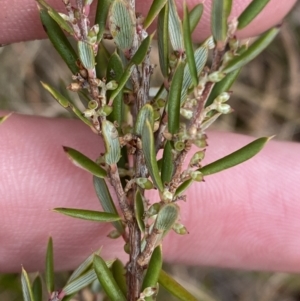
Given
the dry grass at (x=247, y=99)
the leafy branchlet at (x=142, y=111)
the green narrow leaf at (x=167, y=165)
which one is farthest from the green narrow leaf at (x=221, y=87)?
the dry grass at (x=247, y=99)

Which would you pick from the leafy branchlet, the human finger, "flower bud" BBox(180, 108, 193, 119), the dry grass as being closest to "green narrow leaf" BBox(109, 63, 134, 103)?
the leafy branchlet

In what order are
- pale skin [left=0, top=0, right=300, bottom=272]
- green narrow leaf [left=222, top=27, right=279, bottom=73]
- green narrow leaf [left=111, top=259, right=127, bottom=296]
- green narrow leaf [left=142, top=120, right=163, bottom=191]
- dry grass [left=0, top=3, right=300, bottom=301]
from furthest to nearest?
dry grass [left=0, top=3, right=300, bottom=301]
pale skin [left=0, top=0, right=300, bottom=272]
green narrow leaf [left=111, top=259, right=127, bottom=296]
green narrow leaf [left=142, top=120, right=163, bottom=191]
green narrow leaf [left=222, top=27, right=279, bottom=73]

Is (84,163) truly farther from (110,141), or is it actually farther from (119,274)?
(119,274)

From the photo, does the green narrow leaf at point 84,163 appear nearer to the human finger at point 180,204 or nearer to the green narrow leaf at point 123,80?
the green narrow leaf at point 123,80

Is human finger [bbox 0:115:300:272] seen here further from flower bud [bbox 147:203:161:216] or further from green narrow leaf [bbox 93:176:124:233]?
flower bud [bbox 147:203:161:216]

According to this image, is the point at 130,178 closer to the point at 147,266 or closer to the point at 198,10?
the point at 147,266

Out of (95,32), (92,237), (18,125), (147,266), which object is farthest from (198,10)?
(92,237)

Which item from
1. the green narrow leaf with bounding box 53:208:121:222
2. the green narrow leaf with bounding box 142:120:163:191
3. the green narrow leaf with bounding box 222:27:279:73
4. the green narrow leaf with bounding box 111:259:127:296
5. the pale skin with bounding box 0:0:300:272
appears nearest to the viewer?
the green narrow leaf with bounding box 222:27:279:73
